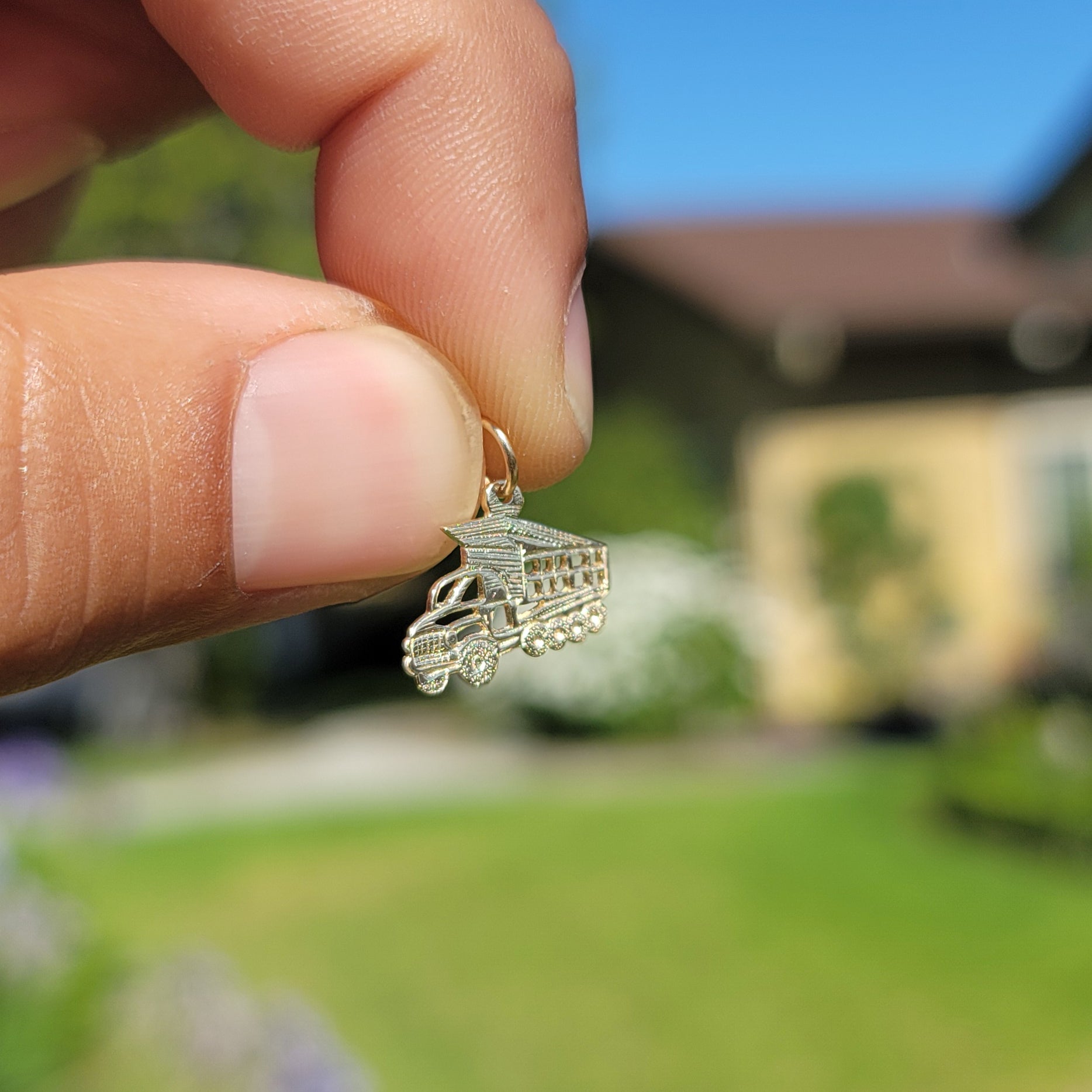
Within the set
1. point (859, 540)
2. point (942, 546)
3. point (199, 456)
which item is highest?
point (199, 456)

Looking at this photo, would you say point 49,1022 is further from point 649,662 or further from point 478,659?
point 649,662

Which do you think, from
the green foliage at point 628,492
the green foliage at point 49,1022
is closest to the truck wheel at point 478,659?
the green foliage at point 49,1022

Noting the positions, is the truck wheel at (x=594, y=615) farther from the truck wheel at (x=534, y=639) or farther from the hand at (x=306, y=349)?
the hand at (x=306, y=349)

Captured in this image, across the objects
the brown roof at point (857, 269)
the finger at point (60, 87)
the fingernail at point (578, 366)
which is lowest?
the fingernail at point (578, 366)

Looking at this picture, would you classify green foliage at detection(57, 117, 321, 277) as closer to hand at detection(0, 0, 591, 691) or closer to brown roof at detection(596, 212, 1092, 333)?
brown roof at detection(596, 212, 1092, 333)

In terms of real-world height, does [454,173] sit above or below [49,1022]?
above

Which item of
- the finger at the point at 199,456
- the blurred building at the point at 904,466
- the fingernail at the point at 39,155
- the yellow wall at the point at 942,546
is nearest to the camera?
the finger at the point at 199,456

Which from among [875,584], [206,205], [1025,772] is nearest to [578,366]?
[1025,772]
